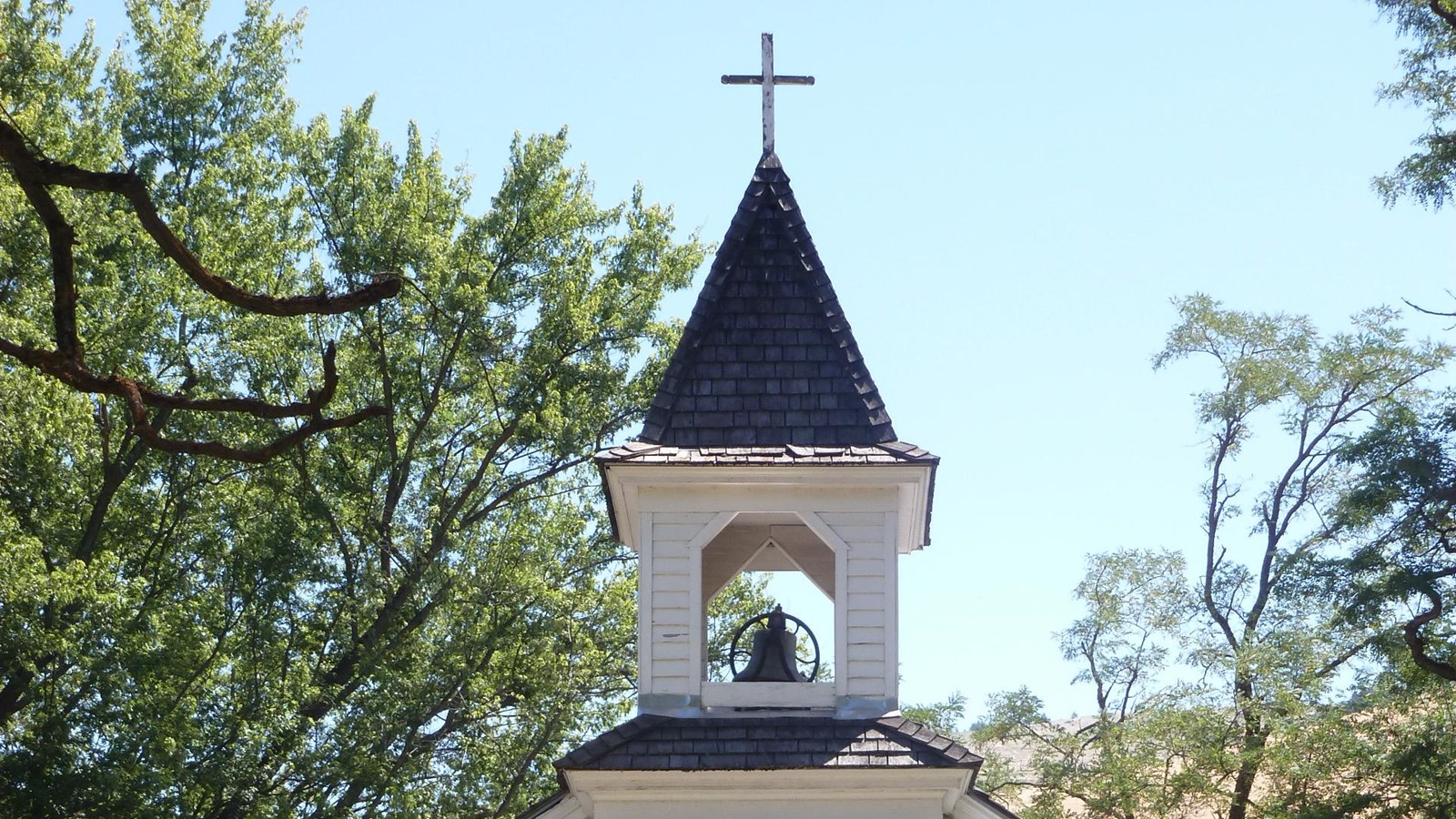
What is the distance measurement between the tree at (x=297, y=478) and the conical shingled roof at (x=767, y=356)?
9.14 m

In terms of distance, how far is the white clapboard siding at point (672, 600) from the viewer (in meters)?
12.7

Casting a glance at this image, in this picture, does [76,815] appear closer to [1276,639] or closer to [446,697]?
[446,697]

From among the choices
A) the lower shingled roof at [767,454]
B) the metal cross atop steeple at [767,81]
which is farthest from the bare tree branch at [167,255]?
the metal cross atop steeple at [767,81]

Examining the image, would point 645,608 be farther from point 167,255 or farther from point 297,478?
point 297,478

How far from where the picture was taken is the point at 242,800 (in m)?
22.2

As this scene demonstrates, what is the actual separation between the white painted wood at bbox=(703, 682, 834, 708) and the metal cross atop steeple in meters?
4.04

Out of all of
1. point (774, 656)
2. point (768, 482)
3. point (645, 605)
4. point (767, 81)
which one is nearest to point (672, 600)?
point (645, 605)

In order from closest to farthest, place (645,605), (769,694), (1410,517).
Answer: (769,694) < (645,605) < (1410,517)

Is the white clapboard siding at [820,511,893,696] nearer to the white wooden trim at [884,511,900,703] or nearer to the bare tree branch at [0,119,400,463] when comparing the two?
the white wooden trim at [884,511,900,703]

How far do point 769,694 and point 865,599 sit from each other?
0.89 m

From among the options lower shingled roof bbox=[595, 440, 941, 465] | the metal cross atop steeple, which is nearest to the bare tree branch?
lower shingled roof bbox=[595, 440, 941, 465]

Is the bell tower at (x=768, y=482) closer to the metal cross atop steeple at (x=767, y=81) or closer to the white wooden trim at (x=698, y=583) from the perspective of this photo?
the white wooden trim at (x=698, y=583)

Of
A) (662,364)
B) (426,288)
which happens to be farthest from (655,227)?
(426,288)

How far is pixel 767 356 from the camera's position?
13.6m
